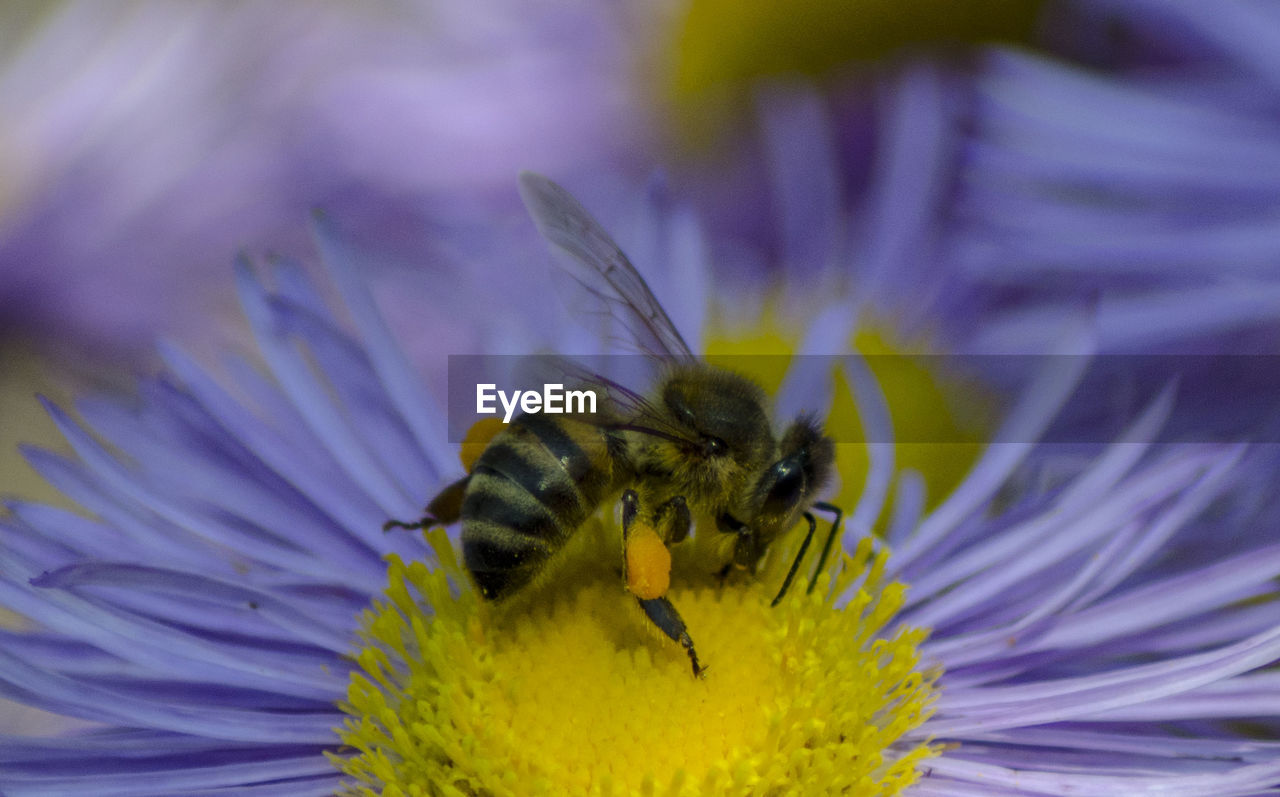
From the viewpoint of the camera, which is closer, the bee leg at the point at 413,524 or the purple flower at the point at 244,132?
the bee leg at the point at 413,524

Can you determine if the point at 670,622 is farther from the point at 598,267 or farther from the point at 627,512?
the point at 598,267

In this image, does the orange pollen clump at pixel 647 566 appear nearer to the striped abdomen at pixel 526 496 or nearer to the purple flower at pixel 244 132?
the striped abdomen at pixel 526 496

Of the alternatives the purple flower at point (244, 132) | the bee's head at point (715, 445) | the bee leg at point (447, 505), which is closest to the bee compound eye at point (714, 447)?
the bee's head at point (715, 445)

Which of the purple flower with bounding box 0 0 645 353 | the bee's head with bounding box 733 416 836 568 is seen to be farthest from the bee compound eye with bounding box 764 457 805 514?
the purple flower with bounding box 0 0 645 353

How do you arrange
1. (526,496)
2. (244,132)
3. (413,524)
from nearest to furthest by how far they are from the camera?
(526,496), (413,524), (244,132)

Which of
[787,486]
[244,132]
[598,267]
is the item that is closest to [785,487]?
[787,486]

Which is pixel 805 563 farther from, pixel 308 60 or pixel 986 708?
pixel 308 60

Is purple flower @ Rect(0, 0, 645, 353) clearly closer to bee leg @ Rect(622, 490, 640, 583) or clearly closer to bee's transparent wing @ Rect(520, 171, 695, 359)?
bee's transparent wing @ Rect(520, 171, 695, 359)

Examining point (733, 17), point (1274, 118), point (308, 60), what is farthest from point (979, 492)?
point (308, 60)
